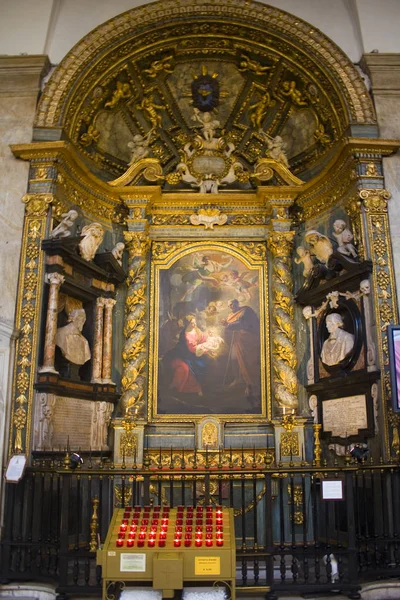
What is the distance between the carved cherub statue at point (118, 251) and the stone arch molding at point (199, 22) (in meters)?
2.49

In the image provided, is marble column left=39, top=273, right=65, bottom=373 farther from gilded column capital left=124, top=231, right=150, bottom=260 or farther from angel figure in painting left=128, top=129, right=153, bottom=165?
angel figure in painting left=128, top=129, right=153, bottom=165

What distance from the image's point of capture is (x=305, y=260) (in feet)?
37.9

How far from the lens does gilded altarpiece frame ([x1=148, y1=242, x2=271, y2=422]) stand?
11281mm

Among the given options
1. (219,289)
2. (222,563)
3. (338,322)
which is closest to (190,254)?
(219,289)

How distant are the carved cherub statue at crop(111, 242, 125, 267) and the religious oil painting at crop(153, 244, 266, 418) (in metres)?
0.66

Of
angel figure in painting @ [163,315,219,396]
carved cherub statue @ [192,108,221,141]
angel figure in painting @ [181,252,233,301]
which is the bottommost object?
angel figure in painting @ [163,315,219,396]

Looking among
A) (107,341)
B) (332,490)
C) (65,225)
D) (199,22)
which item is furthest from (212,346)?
(199,22)

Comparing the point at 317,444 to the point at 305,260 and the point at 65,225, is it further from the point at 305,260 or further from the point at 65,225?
the point at 65,225

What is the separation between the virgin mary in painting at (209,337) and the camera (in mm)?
11305

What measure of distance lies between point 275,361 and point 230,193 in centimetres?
336

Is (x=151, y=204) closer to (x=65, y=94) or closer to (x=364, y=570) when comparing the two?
(x=65, y=94)

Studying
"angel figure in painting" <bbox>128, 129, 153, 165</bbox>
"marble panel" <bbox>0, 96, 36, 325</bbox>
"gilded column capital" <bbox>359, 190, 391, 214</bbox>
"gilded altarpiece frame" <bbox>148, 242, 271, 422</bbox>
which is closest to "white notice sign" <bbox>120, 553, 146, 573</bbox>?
"marble panel" <bbox>0, 96, 36, 325</bbox>

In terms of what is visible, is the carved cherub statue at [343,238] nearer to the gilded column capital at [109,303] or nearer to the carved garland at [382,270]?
the carved garland at [382,270]

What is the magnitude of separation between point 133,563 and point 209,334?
6.05 meters
